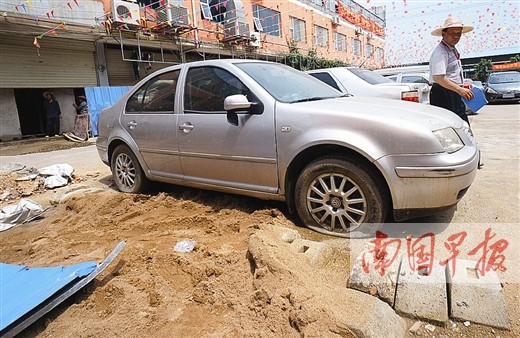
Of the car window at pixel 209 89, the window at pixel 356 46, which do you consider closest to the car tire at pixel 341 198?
A: the car window at pixel 209 89

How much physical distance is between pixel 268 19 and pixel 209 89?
19329 millimetres

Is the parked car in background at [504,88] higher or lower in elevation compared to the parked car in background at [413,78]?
lower

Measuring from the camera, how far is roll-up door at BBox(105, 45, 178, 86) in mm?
14438

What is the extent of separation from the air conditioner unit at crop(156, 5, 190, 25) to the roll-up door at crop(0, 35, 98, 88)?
2.87 metres

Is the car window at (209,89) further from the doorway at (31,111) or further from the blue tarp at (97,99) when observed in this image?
the doorway at (31,111)

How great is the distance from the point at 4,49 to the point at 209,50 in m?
8.35

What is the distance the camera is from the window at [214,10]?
16922mm

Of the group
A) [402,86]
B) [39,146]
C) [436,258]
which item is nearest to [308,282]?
[436,258]

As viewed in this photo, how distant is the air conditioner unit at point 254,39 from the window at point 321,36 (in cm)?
750

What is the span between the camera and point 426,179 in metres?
2.56

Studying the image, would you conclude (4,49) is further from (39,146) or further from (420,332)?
(420,332)

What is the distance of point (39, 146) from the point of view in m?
10.7

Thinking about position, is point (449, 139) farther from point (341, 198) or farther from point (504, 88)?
point (504, 88)

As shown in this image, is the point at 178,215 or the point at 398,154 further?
the point at 178,215
